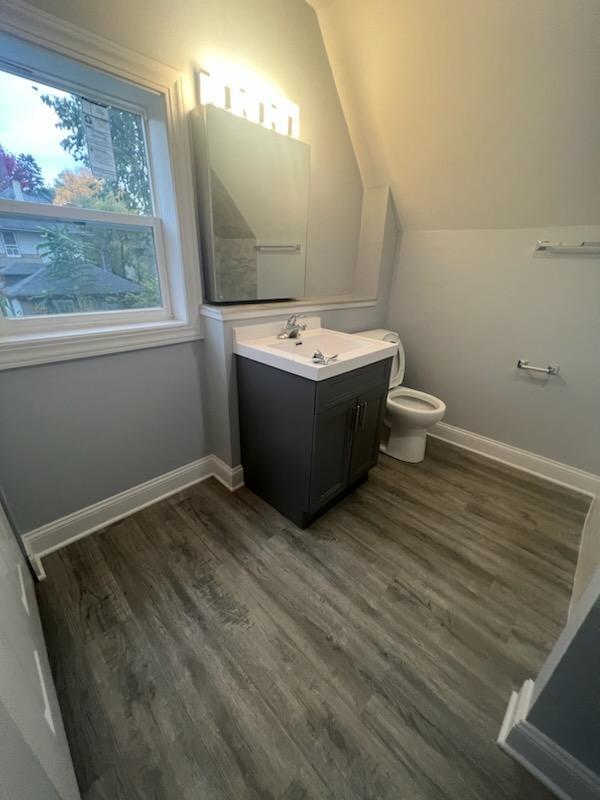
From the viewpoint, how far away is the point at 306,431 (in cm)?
152

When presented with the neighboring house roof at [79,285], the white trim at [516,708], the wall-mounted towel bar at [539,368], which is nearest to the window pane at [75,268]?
the neighboring house roof at [79,285]

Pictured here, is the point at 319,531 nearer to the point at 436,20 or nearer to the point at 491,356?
the point at 491,356

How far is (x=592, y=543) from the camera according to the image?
1.44 metres

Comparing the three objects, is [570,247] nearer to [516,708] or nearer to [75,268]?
[516,708]

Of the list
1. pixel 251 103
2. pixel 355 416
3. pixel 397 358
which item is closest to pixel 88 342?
pixel 355 416

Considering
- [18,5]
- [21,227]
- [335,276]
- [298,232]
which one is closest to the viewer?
[18,5]

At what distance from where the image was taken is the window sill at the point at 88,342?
1268 millimetres

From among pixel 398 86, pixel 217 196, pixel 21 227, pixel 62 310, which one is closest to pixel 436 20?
pixel 398 86

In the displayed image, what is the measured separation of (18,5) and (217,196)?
2.58 feet

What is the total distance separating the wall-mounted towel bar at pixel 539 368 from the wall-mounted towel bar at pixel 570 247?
0.64 metres

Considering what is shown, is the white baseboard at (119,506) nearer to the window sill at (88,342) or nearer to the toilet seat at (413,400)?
the window sill at (88,342)

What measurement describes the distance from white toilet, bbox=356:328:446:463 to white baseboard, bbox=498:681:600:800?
1.36 metres

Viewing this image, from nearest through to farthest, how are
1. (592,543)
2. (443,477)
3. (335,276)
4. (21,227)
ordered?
(21,227), (592,543), (443,477), (335,276)

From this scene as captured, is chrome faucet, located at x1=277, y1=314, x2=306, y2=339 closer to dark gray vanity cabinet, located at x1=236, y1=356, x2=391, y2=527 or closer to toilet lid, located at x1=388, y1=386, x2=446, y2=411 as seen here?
dark gray vanity cabinet, located at x1=236, y1=356, x2=391, y2=527
